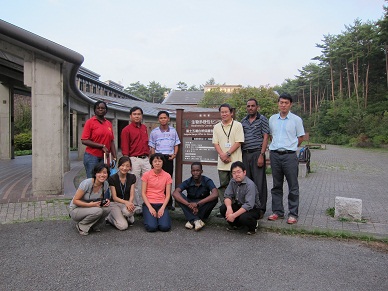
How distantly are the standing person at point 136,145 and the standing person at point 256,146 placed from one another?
167 cm

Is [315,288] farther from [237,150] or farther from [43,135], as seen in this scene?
[43,135]

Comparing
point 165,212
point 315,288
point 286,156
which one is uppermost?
point 286,156

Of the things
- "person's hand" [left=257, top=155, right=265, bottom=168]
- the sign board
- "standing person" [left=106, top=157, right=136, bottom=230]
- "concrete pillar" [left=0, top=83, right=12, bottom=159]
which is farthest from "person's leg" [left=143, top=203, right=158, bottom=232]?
"concrete pillar" [left=0, top=83, right=12, bottom=159]

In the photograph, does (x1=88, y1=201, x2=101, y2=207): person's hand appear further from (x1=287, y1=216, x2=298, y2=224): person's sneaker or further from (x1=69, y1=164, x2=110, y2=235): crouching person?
(x1=287, y1=216, x2=298, y2=224): person's sneaker

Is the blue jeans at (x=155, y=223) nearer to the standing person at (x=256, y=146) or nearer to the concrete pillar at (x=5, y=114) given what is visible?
the standing person at (x=256, y=146)

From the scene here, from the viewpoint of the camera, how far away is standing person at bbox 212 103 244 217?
515 centimetres

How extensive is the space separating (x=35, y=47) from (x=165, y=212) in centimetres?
393

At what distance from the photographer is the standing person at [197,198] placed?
16.1 ft

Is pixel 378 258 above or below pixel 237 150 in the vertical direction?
below

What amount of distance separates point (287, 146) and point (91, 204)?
116 inches

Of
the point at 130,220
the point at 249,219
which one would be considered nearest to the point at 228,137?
the point at 249,219

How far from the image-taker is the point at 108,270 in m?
3.43

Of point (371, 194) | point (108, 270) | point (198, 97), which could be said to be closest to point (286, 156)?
point (108, 270)

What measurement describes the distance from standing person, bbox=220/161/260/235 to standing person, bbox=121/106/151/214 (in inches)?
60.5
